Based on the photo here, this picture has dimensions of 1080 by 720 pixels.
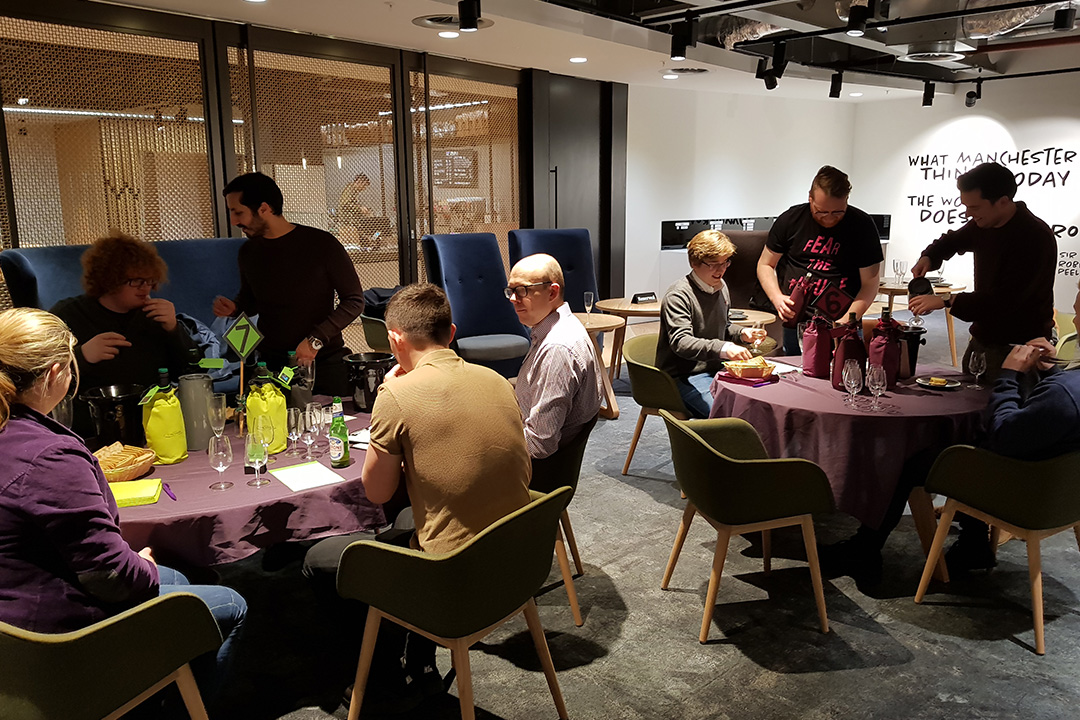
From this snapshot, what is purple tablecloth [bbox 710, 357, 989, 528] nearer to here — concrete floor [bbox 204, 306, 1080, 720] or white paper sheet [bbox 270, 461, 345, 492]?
concrete floor [bbox 204, 306, 1080, 720]

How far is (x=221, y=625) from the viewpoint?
1.99m

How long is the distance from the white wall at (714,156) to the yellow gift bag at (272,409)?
22.2 ft

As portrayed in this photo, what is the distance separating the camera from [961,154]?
10.1 metres

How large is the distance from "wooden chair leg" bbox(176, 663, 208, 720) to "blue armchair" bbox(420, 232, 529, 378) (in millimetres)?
3550

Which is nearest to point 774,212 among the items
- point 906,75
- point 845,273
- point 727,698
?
point 906,75

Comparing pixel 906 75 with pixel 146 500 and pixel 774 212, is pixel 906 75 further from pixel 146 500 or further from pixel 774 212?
pixel 146 500

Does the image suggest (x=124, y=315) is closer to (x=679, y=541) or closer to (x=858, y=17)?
(x=679, y=541)

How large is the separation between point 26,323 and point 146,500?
23.5 inches

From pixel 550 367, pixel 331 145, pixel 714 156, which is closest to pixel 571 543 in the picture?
pixel 550 367

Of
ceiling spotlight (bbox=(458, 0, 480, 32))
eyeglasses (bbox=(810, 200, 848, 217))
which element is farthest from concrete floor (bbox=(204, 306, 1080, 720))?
ceiling spotlight (bbox=(458, 0, 480, 32))

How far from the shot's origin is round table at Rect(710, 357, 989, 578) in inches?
115

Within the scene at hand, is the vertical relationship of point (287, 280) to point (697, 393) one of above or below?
above

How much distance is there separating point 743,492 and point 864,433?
25.2 inches

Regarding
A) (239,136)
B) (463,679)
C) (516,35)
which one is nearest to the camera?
(463,679)
